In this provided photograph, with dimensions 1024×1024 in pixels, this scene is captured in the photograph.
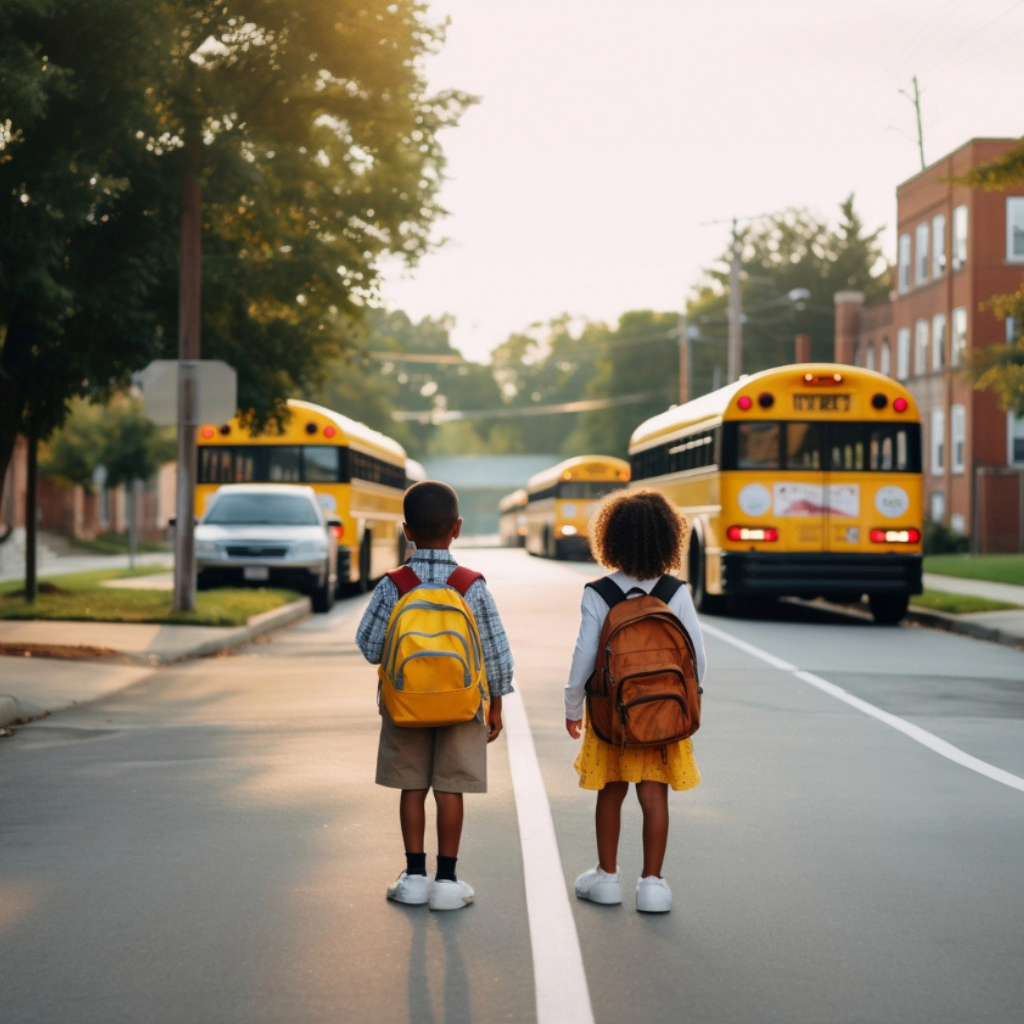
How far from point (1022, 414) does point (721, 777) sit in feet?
59.1

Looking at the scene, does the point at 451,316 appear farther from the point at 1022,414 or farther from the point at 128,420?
the point at 1022,414

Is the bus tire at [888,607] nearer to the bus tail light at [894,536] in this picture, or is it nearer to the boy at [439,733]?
the bus tail light at [894,536]

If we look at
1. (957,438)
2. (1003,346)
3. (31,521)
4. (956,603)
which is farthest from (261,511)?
(957,438)

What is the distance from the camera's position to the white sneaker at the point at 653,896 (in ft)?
19.7

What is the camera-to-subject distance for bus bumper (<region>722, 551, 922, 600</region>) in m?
21.1

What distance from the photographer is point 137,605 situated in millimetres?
21094

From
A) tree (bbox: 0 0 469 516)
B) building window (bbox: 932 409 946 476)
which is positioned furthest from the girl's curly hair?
building window (bbox: 932 409 946 476)

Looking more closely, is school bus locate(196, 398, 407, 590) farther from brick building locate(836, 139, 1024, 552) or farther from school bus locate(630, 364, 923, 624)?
brick building locate(836, 139, 1024, 552)

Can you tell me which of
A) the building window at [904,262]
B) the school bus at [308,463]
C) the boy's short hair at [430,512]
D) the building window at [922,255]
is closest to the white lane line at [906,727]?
the boy's short hair at [430,512]

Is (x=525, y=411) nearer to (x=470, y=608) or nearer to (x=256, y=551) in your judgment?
(x=256, y=551)

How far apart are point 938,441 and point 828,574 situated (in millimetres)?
31223

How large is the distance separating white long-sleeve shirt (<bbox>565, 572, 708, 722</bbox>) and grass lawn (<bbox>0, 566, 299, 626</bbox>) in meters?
13.1

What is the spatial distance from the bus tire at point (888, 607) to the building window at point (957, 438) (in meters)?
28.2

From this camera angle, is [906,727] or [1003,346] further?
[1003,346]
